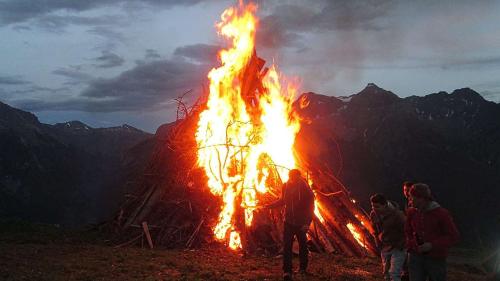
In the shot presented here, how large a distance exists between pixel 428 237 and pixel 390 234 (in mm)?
2013

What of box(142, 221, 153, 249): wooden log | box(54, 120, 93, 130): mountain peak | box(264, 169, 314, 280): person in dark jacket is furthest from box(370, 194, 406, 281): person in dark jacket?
box(54, 120, 93, 130): mountain peak

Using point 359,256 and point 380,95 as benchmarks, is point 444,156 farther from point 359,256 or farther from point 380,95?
point 359,256

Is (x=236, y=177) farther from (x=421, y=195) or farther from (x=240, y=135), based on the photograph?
(x=421, y=195)

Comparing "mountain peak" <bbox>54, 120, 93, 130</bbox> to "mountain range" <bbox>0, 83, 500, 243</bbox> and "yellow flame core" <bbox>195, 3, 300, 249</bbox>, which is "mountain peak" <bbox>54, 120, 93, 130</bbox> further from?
"yellow flame core" <bbox>195, 3, 300, 249</bbox>

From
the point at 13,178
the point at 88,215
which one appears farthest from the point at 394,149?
the point at 13,178

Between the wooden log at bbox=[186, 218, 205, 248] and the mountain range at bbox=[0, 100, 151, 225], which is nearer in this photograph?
the wooden log at bbox=[186, 218, 205, 248]

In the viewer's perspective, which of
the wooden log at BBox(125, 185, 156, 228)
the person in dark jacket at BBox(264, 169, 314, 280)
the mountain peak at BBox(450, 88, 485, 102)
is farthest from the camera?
the mountain peak at BBox(450, 88, 485, 102)

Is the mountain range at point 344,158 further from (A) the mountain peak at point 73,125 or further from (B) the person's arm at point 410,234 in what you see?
(B) the person's arm at point 410,234

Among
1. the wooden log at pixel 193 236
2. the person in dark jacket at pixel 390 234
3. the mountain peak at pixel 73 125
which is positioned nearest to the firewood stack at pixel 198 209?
the wooden log at pixel 193 236

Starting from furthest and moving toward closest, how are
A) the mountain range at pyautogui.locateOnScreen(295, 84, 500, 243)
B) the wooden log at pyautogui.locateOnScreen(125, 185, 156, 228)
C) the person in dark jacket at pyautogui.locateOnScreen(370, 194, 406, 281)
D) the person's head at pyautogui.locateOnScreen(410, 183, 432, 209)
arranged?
the mountain range at pyautogui.locateOnScreen(295, 84, 500, 243) < the wooden log at pyautogui.locateOnScreen(125, 185, 156, 228) < the person in dark jacket at pyautogui.locateOnScreen(370, 194, 406, 281) < the person's head at pyautogui.locateOnScreen(410, 183, 432, 209)

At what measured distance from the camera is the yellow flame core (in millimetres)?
15844

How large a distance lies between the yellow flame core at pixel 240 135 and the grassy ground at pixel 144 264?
237cm

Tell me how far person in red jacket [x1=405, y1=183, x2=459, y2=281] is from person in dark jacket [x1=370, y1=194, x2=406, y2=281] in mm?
1515

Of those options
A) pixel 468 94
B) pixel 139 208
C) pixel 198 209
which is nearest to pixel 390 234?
pixel 198 209
